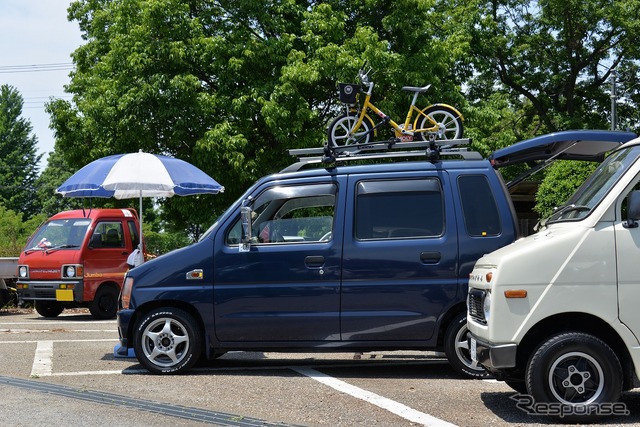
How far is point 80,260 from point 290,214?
8.83 metres

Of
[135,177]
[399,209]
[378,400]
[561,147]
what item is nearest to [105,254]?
Result: [135,177]

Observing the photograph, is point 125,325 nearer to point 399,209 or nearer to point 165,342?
point 165,342

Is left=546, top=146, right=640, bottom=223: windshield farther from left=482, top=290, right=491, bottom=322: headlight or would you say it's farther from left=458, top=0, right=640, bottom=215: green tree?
left=458, top=0, right=640, bottom=215: green tree

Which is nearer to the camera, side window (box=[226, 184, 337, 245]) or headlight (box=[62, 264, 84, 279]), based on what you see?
side window (box=[226, 184, 337, 245])

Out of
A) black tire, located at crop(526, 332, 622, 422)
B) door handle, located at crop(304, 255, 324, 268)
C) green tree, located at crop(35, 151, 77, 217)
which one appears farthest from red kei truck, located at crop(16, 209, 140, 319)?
green tree, located at crop(35, 151, 77, 217)

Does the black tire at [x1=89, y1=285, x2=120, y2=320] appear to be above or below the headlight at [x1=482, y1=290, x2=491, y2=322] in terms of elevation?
below

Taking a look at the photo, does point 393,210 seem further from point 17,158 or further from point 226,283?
point 17,158

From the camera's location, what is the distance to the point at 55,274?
17109 mm

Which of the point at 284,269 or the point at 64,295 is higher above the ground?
the point at 284,269

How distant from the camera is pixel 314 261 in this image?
9016mm

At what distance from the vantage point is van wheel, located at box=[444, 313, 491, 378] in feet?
28.9

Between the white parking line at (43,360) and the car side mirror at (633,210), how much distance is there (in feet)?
19.6

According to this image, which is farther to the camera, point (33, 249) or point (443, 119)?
point (33, 249)

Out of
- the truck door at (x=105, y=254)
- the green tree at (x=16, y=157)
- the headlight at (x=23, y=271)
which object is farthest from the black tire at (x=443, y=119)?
the green tree at (x=16, y=157)
